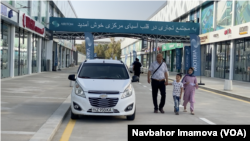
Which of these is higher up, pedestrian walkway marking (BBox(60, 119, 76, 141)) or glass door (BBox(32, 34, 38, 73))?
glass door (BBox(32, 34, 38, 73))

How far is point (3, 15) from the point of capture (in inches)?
858

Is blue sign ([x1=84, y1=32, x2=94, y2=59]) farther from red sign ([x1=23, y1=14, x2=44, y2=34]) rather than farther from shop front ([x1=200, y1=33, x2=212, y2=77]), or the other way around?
shop front ([x1=200, y1=33, x2=212, y2=77])

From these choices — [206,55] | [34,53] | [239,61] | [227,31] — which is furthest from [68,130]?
[206,55]

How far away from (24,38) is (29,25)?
1590 mm

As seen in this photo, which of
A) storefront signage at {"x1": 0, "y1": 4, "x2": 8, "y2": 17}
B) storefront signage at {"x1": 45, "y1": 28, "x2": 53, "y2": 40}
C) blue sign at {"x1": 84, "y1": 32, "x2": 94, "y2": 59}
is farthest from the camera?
storefront signage at {"x1": 45, "y1": 28, "x2": 53, "y2": 40}

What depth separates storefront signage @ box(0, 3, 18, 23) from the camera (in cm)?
2148

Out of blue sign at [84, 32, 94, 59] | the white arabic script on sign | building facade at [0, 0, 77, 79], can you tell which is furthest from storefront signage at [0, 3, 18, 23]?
the white arabic script on sign

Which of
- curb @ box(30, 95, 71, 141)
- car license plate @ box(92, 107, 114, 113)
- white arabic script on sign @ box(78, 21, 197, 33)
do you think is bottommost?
curb @ box(30, 95, 71, 141)

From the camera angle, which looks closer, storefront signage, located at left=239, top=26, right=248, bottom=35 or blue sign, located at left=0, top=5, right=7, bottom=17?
blue sign, located at left=0, top=5, right=7, bottom=17

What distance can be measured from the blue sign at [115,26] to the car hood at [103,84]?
103 ft

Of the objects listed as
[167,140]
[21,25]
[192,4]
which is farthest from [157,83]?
[192,4]

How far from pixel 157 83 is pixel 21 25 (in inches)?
751

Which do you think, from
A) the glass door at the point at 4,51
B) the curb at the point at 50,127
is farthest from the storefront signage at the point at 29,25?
the curb at the point at 50,127

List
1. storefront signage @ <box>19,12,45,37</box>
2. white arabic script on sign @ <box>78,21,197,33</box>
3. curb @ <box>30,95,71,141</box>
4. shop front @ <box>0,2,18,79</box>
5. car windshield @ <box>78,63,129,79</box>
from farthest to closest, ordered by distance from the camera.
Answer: white arabic script on sign @ <box>78,21,197,33</box> < storefront signage @ <box>19,12,45,37</box> < shop front @ <box>0,2,18,79</box> < car windshield @ <box>78,63,129,79</box> < curb @ <box>30,95,71,141</box>
